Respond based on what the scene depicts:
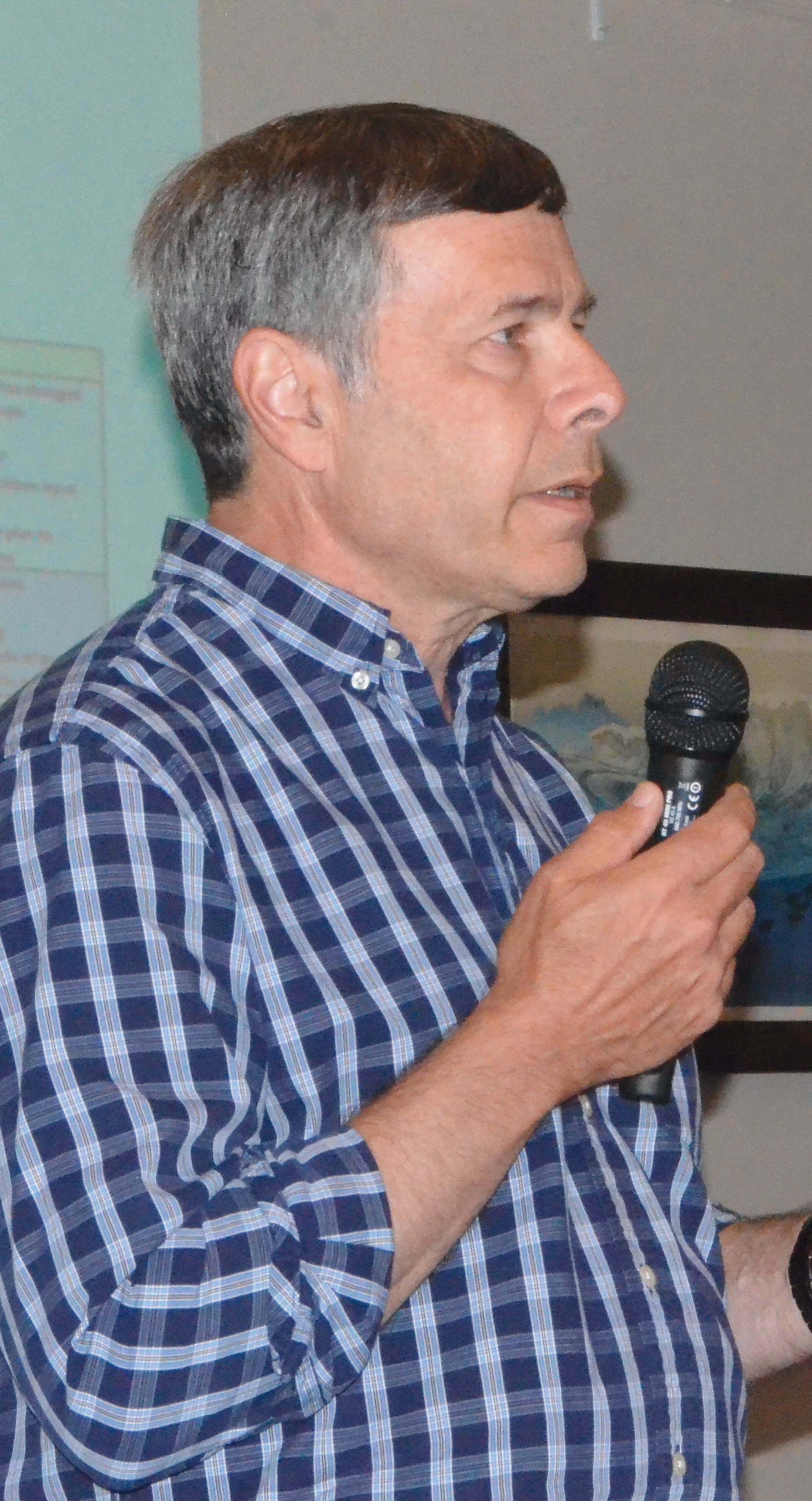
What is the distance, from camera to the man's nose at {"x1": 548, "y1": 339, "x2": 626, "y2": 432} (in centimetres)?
133

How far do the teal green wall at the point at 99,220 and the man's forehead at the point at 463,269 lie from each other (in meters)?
0.91

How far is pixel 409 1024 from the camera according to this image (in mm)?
1116

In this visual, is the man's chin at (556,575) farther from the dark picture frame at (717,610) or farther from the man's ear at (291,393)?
the dark picture frame at (717,610)

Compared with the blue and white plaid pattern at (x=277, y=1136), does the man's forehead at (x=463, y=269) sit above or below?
above

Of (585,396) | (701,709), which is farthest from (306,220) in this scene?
(701,709)

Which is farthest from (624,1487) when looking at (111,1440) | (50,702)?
(50,702)

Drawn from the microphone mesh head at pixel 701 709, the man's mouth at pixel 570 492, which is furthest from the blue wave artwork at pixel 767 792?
the microphone mesh head at pixel 701 709

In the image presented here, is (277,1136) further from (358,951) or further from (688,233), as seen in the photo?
(688,233)

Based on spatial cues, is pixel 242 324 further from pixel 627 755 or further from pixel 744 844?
pixel 627 755

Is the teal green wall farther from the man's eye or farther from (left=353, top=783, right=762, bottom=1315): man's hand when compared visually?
(left=353, top=783, right=762, bottom=1315): man's hand

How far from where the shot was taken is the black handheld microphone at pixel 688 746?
45.8 inches

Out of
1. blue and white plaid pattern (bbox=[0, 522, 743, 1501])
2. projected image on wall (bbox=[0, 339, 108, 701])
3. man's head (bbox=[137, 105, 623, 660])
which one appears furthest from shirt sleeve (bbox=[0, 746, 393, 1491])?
projected image on wall (bbox=[0, 339, 108, 701])

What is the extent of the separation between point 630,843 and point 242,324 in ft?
1.72

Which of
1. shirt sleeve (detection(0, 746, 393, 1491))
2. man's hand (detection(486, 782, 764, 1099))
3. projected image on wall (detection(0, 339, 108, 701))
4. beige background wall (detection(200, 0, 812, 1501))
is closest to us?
shirt sleeve (detection(0, 746, 393, 1491))
